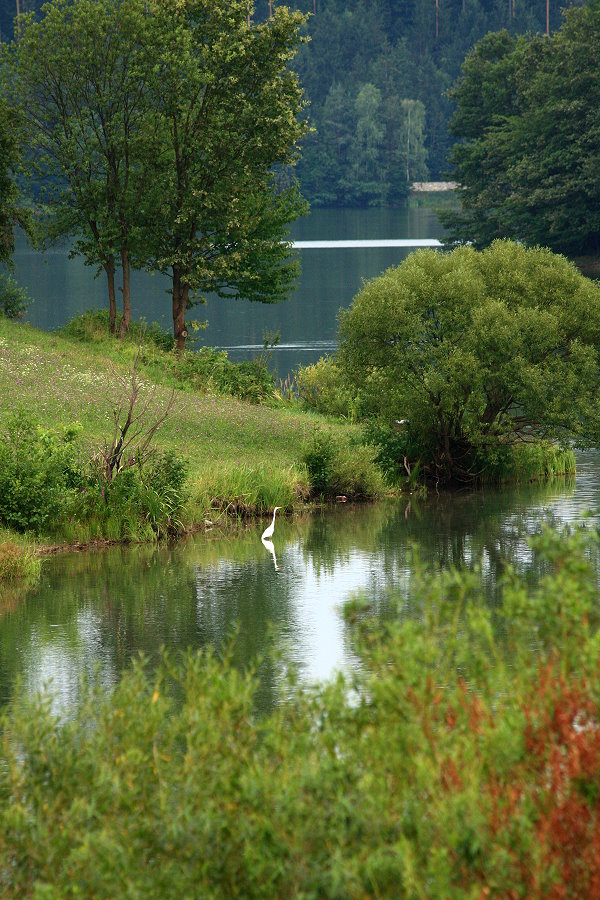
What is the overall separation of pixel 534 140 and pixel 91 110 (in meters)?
31.7

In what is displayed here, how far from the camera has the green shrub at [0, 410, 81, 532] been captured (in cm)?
2089

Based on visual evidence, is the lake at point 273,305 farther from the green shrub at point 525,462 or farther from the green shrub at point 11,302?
the green shrub at point 525,462

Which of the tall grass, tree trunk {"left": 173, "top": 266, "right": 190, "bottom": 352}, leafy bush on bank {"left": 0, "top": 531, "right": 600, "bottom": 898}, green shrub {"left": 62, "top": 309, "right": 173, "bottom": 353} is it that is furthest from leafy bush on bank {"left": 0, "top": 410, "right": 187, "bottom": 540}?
tree trunk {"left": 173, "top": 266, "right": 190, "bottom": 352}

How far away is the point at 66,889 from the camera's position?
263 inches

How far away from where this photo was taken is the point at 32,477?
68.5 ft

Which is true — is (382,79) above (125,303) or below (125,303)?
above

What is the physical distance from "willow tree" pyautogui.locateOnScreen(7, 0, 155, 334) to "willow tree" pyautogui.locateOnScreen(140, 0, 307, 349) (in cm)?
55

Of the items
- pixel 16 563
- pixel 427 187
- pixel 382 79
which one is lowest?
pixel 16 563

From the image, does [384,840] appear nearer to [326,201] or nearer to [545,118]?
[545,118]

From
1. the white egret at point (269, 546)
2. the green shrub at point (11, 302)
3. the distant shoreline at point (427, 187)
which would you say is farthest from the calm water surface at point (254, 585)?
the distant shoreline at point (427, 187)

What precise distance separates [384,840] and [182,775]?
4.27ft

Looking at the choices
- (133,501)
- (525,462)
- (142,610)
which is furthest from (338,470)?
(142,610)

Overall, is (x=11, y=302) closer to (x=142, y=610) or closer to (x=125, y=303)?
(x=125, y=303)

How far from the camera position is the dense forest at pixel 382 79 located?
156625 mm
